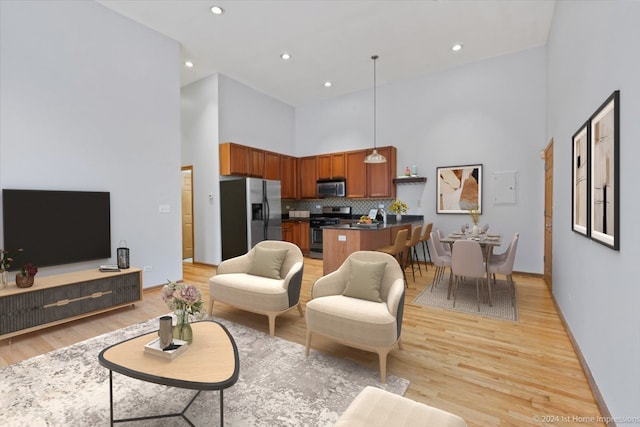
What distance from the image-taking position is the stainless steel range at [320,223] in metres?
7.01

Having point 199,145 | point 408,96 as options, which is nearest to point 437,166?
point 408,96

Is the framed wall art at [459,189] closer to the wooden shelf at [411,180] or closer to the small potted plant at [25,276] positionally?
the wooden shelf at [411,180]

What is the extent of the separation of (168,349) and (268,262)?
1.66 m

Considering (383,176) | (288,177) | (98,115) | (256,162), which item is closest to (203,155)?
(256,162)

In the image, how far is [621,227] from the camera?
1.60 meters

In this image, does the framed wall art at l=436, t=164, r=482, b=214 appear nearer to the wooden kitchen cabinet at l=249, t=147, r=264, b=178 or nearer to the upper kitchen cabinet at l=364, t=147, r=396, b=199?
the upper kitchen cabinet at l=364, t=147, r=396, b=199

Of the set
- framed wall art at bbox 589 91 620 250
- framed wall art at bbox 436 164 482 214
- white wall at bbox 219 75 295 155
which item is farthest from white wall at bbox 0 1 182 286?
framed wall art at bbox 589 91 620 250

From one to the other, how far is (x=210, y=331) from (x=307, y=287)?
8.36 feet

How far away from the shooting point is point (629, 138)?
1514 mm

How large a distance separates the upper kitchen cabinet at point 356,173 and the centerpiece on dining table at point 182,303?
522cm

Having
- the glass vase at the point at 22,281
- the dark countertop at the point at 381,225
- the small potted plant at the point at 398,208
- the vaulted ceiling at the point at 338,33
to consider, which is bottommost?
the glass vase at the point at 22,281

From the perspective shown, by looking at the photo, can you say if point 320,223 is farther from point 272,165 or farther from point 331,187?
point 272,165

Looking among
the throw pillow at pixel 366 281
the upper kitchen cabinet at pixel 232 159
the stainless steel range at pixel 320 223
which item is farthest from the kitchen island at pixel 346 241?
the upper kitchen cabinet at pixel 232 159

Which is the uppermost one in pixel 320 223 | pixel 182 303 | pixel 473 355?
pixel 320 223
